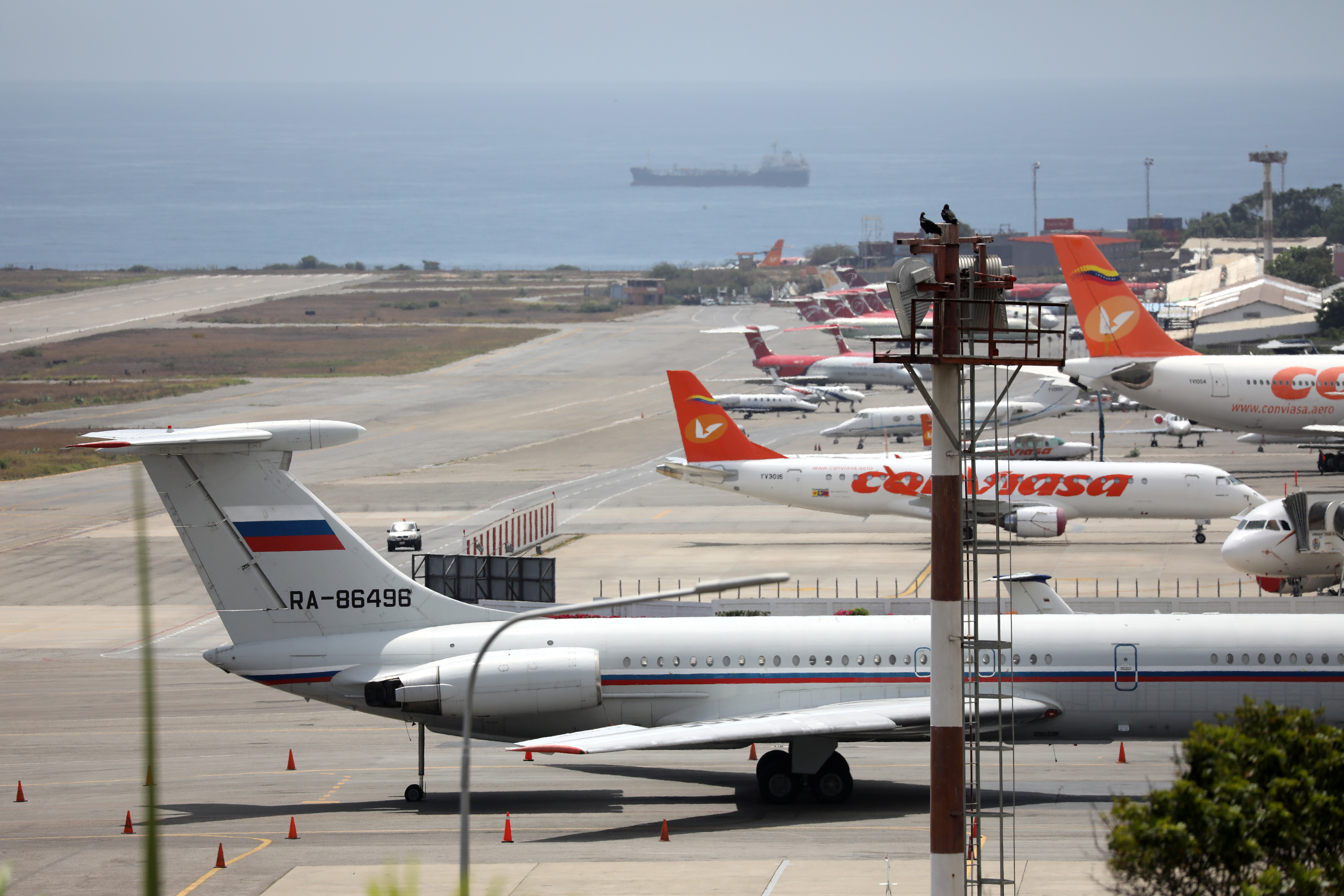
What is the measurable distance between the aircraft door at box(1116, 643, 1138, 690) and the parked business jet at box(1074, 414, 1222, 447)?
6146 cm

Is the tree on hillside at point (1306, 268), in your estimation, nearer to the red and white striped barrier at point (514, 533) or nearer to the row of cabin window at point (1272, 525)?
the red and white striped barrier at point (514, 533)

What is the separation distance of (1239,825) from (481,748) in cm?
2432

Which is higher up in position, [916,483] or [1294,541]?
[916,483]

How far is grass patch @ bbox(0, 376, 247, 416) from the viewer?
116812 mm

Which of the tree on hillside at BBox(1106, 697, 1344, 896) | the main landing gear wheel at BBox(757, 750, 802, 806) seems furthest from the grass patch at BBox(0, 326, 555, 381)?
the tree on hillside at BBox(1106, 697, 1344, 896)

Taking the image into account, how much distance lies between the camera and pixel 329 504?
77250 millimetres

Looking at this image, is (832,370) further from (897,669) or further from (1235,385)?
(897,669)

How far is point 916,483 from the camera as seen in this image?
200ft

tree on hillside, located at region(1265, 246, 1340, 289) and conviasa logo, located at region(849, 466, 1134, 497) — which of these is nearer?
conviasa logo, located at region(849, 466, 1134, 497)

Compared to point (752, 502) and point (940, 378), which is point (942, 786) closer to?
point (940, 378)

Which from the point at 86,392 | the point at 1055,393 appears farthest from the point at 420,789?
the point at 86,392

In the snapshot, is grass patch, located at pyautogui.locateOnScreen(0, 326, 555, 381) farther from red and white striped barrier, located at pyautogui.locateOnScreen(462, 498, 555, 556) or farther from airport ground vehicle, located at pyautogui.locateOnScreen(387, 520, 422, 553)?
Result: red and white striped barrier, located at pyautogui.locateOnScreen(462, 498, 555, 556)

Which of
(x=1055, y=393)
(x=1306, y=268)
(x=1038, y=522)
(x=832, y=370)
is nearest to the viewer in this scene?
(x=1038, y=522)

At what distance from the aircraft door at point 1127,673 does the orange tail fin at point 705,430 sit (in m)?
30.5
